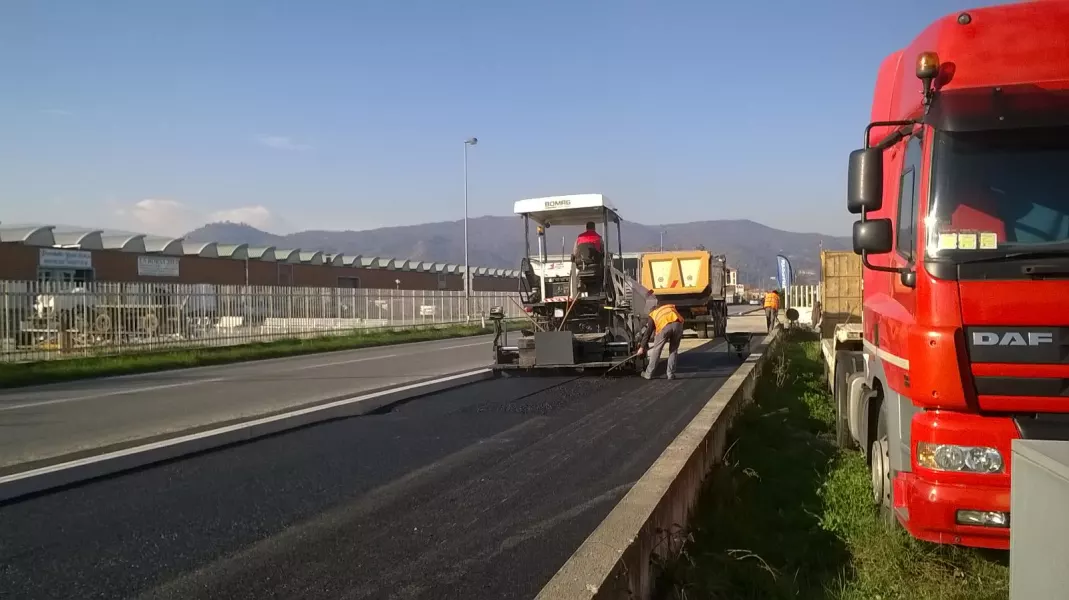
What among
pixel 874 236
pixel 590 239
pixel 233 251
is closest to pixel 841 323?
pixel 590 239

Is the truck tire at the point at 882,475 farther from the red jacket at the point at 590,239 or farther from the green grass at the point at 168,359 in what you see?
the green grass at the point at 168,359

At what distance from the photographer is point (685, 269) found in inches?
922

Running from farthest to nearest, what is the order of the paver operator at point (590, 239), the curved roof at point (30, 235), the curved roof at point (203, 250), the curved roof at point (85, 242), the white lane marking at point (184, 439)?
the curved roof at point (203, 250) < the curved roof at point (85, 242) < the curved roof at point (30, 235) < the paver operator at point (590, 239) < the white lane marking at point (184, 439)

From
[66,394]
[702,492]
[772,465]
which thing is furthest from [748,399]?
[66,394]

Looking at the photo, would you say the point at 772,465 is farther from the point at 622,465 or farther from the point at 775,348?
the point at 775,348

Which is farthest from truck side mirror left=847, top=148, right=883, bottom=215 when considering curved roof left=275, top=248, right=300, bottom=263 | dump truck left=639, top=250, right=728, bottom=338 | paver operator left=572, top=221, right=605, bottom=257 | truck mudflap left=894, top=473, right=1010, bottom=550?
curved roof left=275, top=248, right=300, bottom=263

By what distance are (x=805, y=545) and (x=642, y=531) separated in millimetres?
1677

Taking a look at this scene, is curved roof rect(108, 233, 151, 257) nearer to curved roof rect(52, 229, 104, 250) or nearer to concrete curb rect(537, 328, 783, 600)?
curved roof rect(52, 229, 104, 250)

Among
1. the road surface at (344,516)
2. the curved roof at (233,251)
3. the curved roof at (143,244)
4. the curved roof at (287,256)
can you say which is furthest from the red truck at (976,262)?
the curved roof at (287,256)

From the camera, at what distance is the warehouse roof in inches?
1242

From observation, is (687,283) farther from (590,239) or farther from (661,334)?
(661,334)

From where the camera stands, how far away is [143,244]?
36.6 meters

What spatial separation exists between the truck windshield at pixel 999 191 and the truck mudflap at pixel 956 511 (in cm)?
120

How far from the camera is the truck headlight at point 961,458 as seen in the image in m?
4.02
